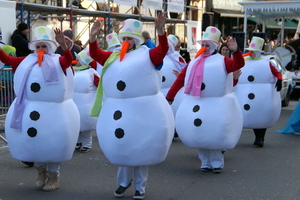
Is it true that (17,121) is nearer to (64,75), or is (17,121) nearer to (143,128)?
(64,75)

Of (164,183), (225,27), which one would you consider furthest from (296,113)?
(225,27)

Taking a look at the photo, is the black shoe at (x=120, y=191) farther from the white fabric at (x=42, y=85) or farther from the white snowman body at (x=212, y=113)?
the white snowman body at (x=212, y=113)

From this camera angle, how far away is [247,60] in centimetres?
900

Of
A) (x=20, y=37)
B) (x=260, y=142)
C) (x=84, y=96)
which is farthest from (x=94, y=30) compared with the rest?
(x=20, y=37)

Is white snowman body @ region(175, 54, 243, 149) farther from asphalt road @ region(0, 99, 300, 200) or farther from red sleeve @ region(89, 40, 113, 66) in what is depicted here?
red sleeve @ region(89, 40, 113, 66)

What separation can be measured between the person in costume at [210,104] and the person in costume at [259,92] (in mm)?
1888

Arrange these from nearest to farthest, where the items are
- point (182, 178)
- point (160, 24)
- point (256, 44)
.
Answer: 1. point (160, 24)
2. point (182, 178)
3. point (256, 44)

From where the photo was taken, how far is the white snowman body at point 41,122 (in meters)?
5.62

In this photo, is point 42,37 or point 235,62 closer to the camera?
point 42,37

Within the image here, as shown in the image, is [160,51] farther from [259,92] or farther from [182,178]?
[259,92]

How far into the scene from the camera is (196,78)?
22.2ft

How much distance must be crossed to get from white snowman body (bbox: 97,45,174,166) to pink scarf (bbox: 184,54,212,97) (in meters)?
1.34

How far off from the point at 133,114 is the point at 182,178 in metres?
1.67

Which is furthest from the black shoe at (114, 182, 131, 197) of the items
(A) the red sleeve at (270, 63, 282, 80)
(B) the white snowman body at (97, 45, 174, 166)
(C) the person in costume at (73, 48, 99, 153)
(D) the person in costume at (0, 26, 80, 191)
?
(A) the red sleeve at (270, 63, 282, 80)
